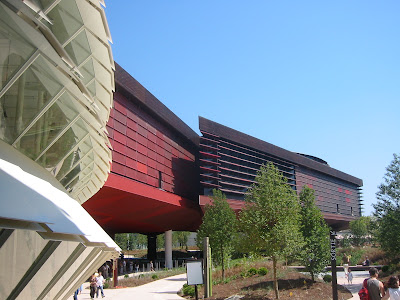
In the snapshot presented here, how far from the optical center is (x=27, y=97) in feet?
22.8

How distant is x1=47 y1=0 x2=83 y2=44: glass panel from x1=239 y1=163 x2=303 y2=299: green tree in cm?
1541

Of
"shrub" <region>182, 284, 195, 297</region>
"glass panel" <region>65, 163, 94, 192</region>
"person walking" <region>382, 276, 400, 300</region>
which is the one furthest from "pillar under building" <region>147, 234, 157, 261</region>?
"person walking" <region>382, 276, 400, 300</region>

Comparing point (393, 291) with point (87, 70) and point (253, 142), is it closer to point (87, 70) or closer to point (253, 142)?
point (87, 70)

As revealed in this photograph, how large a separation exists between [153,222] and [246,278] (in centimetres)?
2459

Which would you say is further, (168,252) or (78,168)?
(168,252)

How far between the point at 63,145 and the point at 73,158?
3.40ft

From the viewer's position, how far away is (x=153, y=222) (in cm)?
5119

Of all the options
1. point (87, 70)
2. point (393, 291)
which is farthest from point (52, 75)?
point (393, 291)

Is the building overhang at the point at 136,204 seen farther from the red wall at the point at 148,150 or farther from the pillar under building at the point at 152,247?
the pillar under building at the point at 152,247

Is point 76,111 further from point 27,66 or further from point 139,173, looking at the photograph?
point 139,173

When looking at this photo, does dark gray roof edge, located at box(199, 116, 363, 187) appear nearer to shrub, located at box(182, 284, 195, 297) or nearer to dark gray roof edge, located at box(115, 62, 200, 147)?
dark gray roof edge, located at box(115, 62, 200, 147)

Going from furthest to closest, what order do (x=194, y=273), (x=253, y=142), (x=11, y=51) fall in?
(x=253, y=142), (x=194, y=273), (x=11, y=51)

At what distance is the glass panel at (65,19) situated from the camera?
263 inches

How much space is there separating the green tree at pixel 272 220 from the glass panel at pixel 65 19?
15.4 metres
